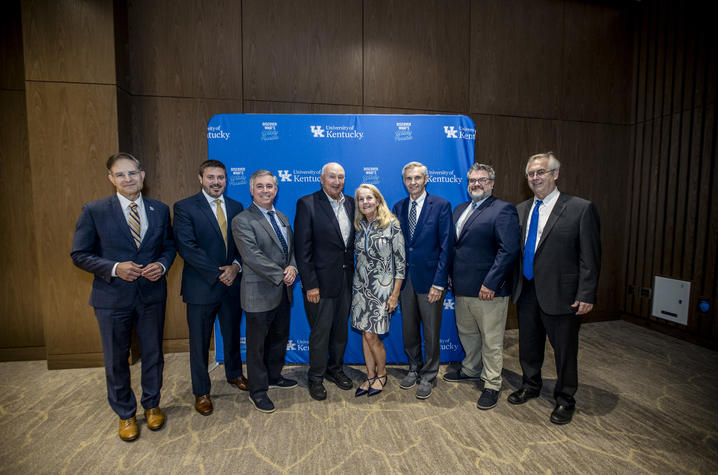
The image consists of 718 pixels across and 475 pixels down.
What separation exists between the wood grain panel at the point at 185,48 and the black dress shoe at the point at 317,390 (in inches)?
122

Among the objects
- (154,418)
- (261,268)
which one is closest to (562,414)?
(261,268)

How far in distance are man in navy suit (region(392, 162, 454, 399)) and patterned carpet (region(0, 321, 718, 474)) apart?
0.43m

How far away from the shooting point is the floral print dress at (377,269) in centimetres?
257

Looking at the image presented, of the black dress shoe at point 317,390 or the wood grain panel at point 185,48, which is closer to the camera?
the black dress shoe at point 317,390

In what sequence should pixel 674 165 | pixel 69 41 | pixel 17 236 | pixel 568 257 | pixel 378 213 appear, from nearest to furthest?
pixel 568 257 → pixel 378 213 → pixel 69 41 → pixel 17 236 → pixel 674 165

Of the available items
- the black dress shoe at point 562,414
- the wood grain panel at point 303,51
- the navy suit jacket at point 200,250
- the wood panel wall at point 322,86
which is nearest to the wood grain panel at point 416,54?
the wood panel wall at point 322,86

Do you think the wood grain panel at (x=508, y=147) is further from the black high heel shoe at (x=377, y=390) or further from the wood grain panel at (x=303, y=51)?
the black high heel shoe at (x=377, y=390)

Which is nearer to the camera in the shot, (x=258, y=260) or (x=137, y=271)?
(x=137, y=271)

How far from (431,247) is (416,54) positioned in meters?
2.59

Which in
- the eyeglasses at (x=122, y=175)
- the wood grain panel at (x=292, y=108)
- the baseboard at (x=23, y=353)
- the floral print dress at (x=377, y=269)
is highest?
the wood grain panel at (x=292, y=108)

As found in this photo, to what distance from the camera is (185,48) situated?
11.7ft

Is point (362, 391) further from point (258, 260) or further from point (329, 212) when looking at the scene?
point (329, 212)

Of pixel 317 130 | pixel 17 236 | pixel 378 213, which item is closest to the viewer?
pixel 378 213

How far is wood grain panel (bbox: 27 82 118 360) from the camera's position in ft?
10.4
